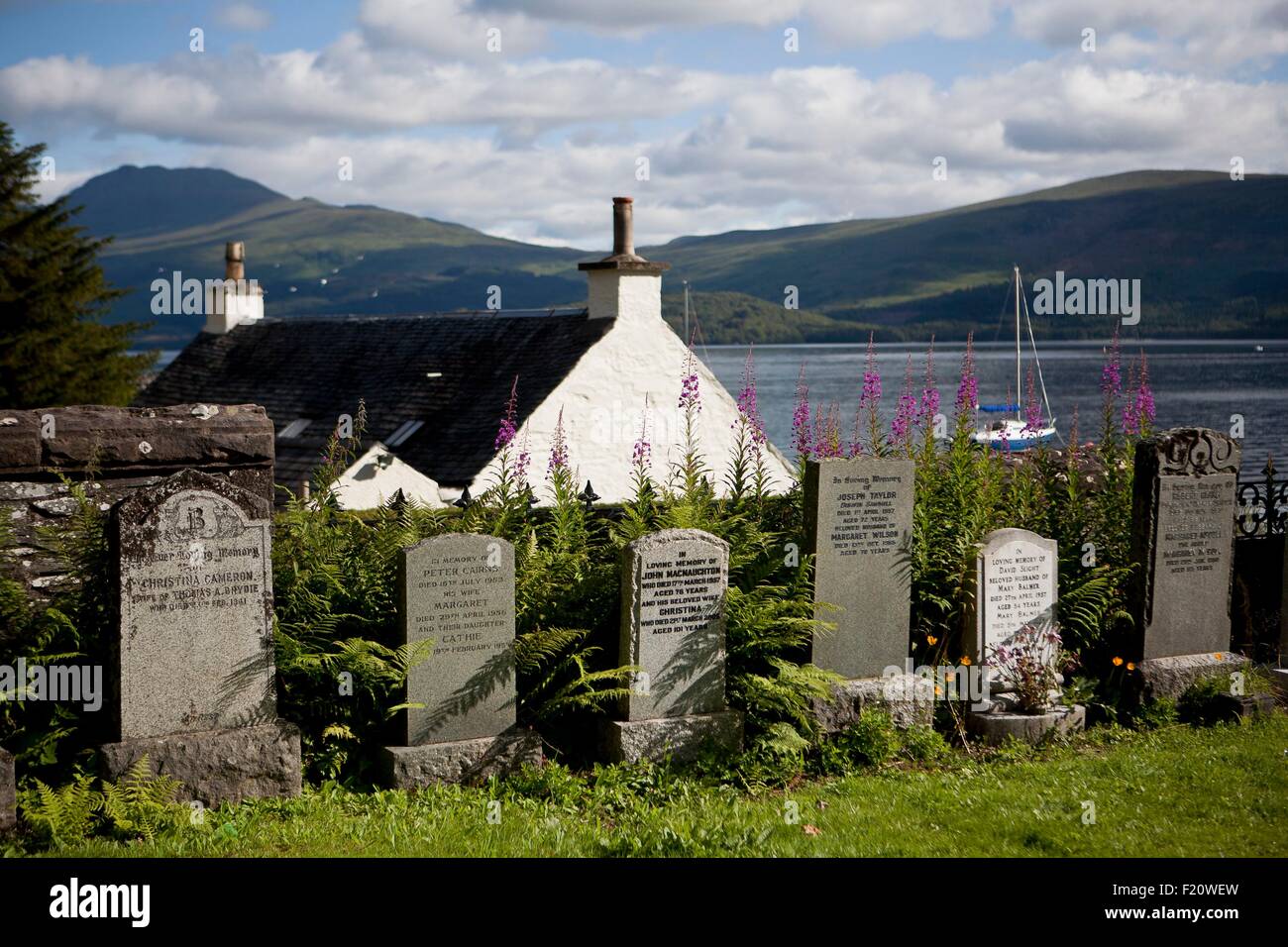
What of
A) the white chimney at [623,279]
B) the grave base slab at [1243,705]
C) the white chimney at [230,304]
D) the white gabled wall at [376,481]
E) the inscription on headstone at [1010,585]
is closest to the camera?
the inscription on headstone at [1010,585]

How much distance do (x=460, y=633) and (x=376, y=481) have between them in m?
12.6

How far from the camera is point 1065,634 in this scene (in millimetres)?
10156

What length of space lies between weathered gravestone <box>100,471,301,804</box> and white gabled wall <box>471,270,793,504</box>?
14.2 metres

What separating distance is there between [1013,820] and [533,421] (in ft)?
49.8

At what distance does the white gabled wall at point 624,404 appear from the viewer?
22.0 meters

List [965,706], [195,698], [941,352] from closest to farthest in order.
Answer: [195,698] < [965,706] < [941,352]

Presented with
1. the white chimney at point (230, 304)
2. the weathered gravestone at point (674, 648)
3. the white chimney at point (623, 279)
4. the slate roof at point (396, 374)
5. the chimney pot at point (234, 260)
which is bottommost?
the weathered gravestone at point (674, 648)

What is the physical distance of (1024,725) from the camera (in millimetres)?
9125

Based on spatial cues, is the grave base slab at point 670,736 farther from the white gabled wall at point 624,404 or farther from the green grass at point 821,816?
the white gabled wall at point 624,404

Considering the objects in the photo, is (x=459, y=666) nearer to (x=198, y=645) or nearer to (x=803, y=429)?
(x=198, y=645)

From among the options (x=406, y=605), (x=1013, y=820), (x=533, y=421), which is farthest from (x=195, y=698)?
(x=533, y=421)

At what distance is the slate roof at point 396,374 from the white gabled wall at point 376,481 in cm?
175

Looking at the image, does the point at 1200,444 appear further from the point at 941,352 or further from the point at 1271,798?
the point at 941,352

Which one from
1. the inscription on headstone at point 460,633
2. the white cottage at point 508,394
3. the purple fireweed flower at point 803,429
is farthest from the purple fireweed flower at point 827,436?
the white cottage at point 508,394
